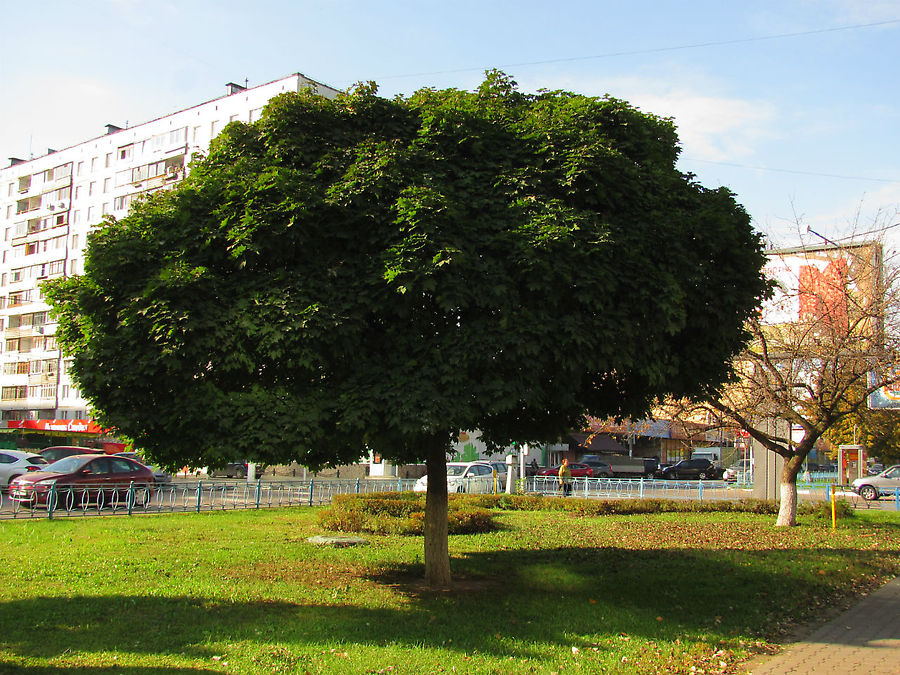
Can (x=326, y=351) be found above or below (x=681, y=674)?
above

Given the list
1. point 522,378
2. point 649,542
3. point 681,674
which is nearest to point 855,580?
point 649,542

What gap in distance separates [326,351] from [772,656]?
517 cm

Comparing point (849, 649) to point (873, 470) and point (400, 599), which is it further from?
point (873, 470)

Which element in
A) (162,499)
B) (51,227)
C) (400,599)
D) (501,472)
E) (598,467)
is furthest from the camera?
(51,227)

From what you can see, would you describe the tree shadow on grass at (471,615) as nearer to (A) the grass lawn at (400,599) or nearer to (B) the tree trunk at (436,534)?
(A) the grass lawn at (400,599)

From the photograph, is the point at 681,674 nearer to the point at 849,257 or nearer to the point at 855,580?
the point at 855,580

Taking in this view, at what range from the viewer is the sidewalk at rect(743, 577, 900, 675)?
660 centimetres

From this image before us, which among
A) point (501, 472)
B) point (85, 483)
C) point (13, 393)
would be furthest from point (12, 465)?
point (13, 393)

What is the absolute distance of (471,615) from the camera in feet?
26.6

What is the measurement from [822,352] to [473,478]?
1523 centimetres

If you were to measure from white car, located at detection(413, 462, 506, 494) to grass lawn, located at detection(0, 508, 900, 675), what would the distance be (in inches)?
513

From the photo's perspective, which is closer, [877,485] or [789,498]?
[789,498]

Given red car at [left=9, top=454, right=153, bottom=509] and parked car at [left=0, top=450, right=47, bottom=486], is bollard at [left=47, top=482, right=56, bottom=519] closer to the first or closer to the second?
red car at [left=9, top=454, right=153, bottom=509]

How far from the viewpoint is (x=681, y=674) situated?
252 inches
